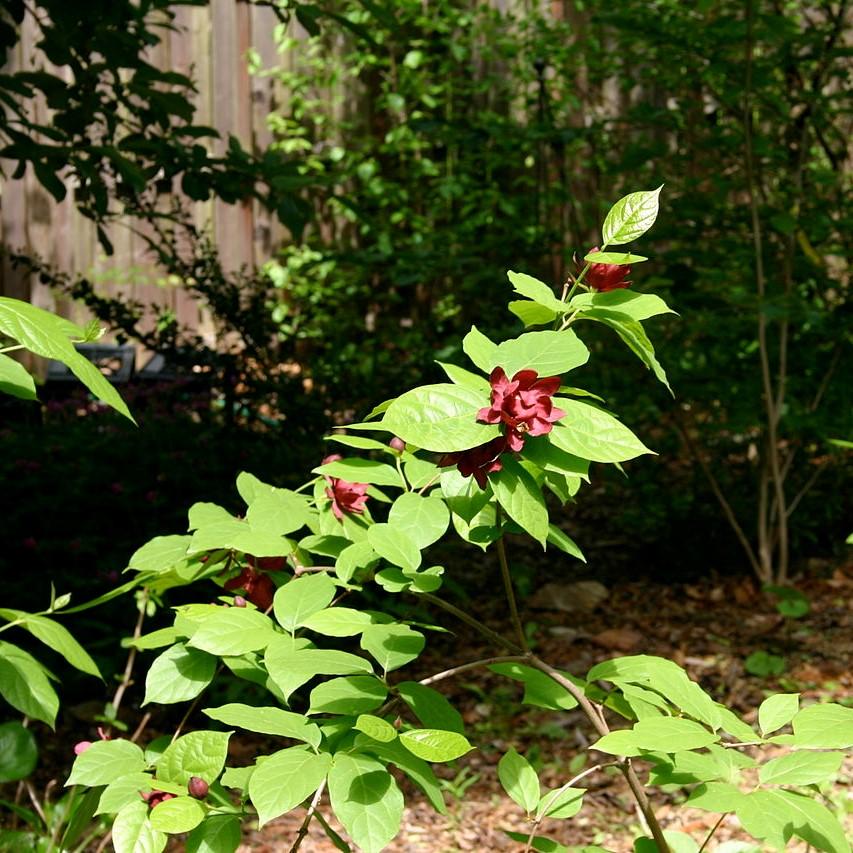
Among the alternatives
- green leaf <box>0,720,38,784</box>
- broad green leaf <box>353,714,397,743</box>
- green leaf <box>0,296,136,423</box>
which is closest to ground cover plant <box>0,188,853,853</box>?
broad green leaf <box>353,714,397,743</box>

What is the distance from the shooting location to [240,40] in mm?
6547

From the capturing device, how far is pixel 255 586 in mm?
1219

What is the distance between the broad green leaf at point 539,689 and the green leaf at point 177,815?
343 millimetres

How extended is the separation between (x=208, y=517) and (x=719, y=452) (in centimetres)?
305

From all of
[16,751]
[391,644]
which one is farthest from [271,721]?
[16,751]

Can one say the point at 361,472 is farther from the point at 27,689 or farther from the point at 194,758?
the point at 27,689

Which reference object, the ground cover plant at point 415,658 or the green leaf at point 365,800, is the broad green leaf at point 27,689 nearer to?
the ground cover plant at point 415,658

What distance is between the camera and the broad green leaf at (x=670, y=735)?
0.84m

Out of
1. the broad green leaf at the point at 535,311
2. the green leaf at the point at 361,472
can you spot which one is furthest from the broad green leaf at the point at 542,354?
the green leaf at the point at 361,472

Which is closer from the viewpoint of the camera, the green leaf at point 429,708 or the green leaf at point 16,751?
the green leaf at point 429,708

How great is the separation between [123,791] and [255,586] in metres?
0.30

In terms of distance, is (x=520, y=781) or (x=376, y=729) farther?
(x=520, y=781)

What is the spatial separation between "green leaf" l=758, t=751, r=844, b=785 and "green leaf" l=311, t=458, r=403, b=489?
1.43 ft

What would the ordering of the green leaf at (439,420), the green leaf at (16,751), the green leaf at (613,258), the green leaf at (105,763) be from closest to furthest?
the green leaf at (439,420)
the green leaf at (613,258)
the green leaf at (105,763)
the green leaf at (16,751)
